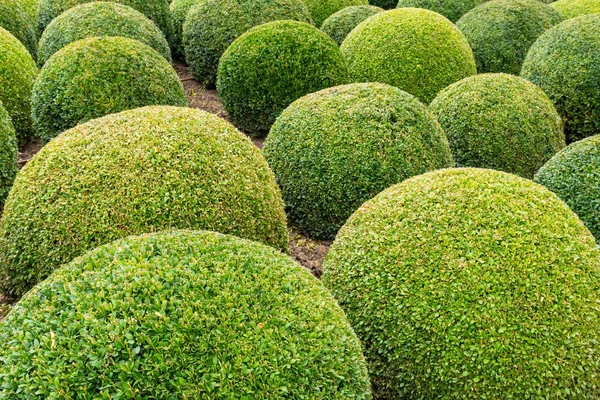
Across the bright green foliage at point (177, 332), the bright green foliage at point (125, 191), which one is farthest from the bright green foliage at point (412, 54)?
the bright green foliage at point (177, 332)

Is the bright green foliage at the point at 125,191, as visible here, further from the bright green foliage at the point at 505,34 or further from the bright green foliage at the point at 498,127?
the bright green foliage at the point at 505,34

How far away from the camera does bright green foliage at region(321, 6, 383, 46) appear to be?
9969mm

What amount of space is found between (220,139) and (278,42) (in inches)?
143

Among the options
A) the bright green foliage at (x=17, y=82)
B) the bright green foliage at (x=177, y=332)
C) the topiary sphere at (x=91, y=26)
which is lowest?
the bright green foliage at (x=17, y=82)

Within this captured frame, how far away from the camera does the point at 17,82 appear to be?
7.26 metres

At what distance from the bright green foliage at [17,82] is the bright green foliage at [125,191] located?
3.24 meters

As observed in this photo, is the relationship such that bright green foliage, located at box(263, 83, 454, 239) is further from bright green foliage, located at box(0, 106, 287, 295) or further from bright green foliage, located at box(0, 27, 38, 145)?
bright green foliage, located at box(0, 27, 38, 145)

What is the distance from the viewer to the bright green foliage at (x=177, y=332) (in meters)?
2.47

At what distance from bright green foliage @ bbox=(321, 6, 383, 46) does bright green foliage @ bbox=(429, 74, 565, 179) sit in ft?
12.0

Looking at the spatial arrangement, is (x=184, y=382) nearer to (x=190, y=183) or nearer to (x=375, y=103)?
(x=190, y=183)

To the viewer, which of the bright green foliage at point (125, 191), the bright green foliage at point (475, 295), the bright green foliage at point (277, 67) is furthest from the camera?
the bright green foliage at point (277, 67)

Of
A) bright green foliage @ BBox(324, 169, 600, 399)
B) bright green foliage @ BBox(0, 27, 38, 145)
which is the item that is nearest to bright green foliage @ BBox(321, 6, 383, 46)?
bright green foliage @ BBox(0, 27, 38, 145)

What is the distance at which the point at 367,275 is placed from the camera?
12.4ft

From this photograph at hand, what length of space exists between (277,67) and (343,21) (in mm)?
2839
